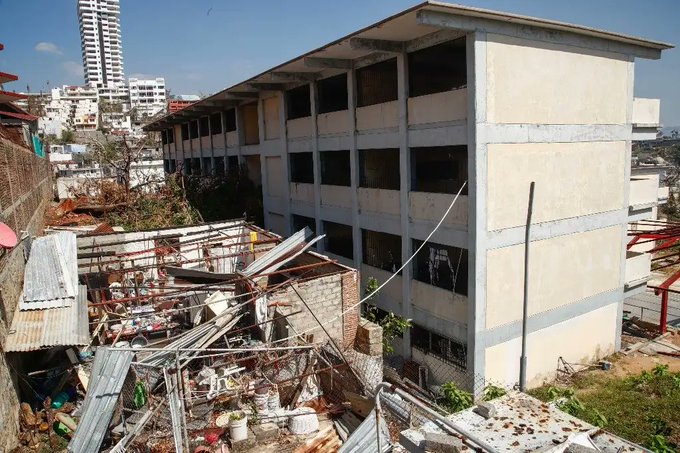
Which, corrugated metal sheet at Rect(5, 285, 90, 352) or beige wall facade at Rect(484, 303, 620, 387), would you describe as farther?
beige wall facade at Rect(484, 303, 620, 387)

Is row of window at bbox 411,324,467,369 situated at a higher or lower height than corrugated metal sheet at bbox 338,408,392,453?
lower

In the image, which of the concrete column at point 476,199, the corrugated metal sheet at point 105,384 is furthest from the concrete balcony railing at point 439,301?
the corrugated metal sheet at point 105,384

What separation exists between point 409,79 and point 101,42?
215 metres

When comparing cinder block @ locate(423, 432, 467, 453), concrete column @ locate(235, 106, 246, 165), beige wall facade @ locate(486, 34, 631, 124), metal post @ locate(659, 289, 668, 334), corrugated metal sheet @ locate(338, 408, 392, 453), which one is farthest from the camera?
concrete column @ locate(235, 106, 246, 165)

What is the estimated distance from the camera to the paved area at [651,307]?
70.0 ft

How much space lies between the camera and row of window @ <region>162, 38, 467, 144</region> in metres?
14.9

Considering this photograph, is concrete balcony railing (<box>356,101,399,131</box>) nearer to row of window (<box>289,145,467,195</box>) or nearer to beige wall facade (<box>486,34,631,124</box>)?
row of window (<box>289,145,467,195</box>)

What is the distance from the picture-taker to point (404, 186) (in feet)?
50.0

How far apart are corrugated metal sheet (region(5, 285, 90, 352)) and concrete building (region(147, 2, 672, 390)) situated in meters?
9.33

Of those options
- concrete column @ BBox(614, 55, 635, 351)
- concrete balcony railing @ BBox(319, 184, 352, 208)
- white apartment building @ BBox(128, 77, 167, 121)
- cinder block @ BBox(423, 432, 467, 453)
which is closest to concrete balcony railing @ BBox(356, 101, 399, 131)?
concrete balcony railing @ BBox(319, 184, 352, 208)

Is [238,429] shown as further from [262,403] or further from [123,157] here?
[123,157]

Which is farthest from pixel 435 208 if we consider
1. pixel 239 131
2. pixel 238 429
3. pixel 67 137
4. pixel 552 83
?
pixel 67 137

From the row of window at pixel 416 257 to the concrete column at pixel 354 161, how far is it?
0.75ft

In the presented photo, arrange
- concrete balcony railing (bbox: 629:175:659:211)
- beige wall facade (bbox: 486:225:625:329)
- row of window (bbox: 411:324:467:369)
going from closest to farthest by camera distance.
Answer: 1. beige wall facade (bbox: 486:225:625:329)
2. row of window (bbox: 411:324:467:369)
3. concrete balcony railing (bbox: 629:175:659:211)
